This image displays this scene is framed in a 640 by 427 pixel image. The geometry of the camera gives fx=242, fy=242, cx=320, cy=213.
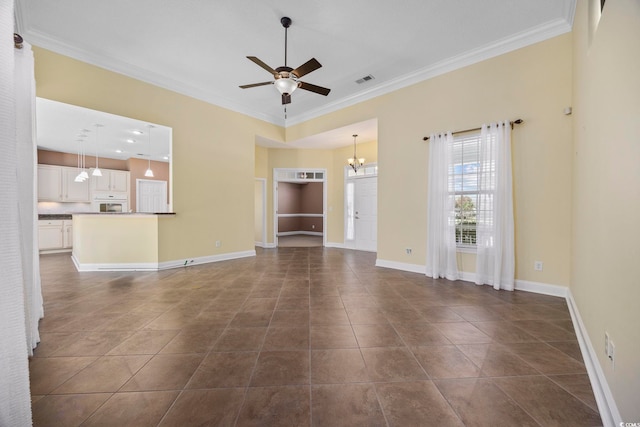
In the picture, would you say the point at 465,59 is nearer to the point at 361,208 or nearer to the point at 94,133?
the point at 361,208

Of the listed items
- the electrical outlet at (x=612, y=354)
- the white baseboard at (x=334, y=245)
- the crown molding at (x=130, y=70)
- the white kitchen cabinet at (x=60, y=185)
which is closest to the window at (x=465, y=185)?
the electrical outlet at (x=612, y=354)

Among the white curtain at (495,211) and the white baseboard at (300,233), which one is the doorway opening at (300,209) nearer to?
the white baseboard at (300,233)

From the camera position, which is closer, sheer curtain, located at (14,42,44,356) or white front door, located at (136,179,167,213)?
sheer curtain, located at (14,42,44,356)

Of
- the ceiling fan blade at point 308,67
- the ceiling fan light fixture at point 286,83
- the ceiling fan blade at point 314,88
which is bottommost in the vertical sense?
the ceiling fan light fixture at point 286,83

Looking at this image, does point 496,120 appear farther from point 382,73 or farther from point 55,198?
point 55,198

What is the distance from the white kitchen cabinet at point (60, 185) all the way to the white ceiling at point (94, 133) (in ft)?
1.95

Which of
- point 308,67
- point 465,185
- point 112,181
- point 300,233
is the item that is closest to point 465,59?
point 465,185

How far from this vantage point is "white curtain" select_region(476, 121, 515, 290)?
3340mm

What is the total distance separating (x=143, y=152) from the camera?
23.8 feet

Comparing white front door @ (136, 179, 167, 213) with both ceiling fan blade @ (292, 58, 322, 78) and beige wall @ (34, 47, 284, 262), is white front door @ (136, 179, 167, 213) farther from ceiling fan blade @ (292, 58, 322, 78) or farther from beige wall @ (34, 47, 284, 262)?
ceiling fan blade @ (292, 58, 322, 78)

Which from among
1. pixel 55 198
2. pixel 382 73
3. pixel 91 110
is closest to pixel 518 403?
pixel 382 73

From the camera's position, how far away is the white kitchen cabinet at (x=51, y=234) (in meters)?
6.29

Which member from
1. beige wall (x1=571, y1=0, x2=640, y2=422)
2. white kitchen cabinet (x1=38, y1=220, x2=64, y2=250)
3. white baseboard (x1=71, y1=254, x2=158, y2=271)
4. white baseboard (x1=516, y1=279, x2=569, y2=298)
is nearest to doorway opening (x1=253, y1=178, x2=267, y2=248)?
white baseboard (x1=71, y1=254, x2=158, y2=271)

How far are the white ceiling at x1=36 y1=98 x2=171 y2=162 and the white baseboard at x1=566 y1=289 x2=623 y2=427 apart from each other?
6.09 metres
